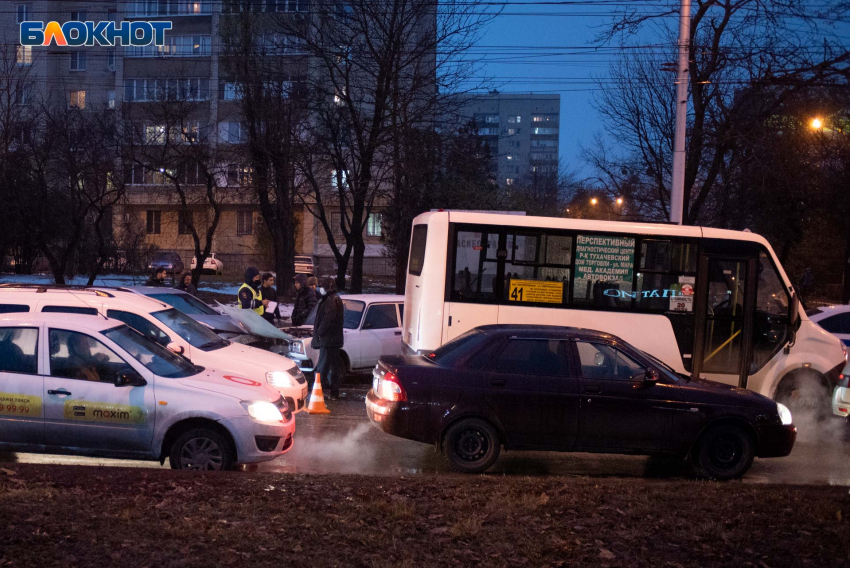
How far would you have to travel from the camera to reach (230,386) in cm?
758

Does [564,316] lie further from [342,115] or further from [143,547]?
[342,115]

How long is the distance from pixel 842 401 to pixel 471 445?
573 cm

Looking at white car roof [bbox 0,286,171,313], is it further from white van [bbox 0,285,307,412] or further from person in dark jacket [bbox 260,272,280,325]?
person in dark jacket [bbox 260,272,280,325]

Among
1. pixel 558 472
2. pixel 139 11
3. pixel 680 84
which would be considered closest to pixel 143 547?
pixel 558 472

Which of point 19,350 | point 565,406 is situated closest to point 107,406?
point 19,350

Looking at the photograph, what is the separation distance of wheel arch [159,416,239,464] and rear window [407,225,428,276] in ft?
16.0

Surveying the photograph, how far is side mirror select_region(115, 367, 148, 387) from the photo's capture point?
284 inches

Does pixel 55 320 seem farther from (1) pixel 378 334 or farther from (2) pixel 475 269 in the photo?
(1) pixel 378 334

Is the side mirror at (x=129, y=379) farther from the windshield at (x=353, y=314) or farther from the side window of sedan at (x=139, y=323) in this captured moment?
the windshield at (x=353, y=314)

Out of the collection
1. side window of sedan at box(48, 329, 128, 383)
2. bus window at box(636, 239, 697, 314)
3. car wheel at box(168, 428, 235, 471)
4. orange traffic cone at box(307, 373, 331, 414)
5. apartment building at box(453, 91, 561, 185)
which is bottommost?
orange traffic cone at box(307, 373, 331, 414)

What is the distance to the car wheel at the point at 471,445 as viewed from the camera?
Result: 8062 millimetres

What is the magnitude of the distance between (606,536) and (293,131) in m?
21.1

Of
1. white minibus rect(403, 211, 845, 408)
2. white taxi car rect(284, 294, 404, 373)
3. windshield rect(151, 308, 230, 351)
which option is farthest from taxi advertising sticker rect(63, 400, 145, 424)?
white taxi car rect(284, 294, 404, 373)

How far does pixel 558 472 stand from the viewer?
859 cm
